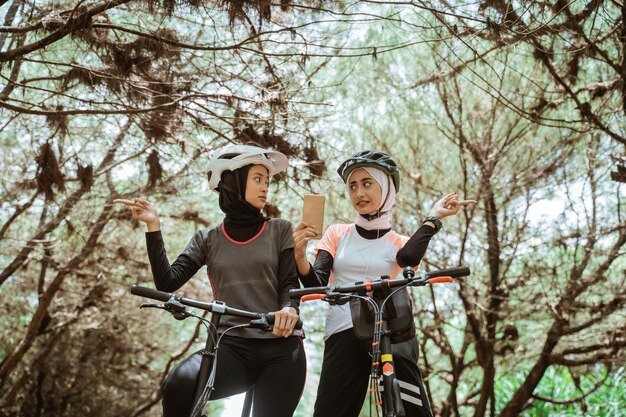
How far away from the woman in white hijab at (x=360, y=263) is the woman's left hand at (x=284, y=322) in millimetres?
317

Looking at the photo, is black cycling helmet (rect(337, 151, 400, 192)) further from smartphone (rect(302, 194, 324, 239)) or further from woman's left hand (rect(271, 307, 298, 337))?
woman's left hand (rect(271, 307, 298, 337))

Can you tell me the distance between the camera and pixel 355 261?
11.1 feet

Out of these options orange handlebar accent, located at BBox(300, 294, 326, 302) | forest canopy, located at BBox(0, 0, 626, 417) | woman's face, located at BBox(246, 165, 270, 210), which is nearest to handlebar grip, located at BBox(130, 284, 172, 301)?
orange handlebar accent, located at BBox(300, 294, 326, 302)

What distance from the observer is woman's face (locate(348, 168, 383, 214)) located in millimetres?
3445

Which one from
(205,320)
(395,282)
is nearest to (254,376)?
(205,320)

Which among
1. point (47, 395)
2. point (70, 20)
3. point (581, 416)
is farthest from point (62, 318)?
point (581, 416)

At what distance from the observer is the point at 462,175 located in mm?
8203

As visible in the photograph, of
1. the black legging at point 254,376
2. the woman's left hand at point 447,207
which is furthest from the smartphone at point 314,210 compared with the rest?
the woman's left hand at point 447,207

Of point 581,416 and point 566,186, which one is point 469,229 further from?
point 581,416

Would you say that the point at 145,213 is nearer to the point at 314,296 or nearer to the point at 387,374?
the point at 314,296

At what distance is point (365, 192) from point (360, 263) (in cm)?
39

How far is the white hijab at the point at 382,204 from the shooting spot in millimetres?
3447

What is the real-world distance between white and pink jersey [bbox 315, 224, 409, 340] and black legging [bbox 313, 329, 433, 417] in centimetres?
11

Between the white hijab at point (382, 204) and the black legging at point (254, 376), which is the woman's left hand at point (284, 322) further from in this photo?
the white hijab at point (382, 204)
